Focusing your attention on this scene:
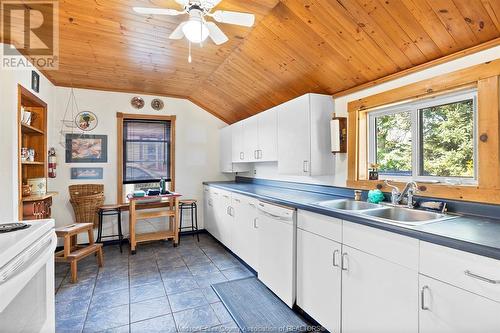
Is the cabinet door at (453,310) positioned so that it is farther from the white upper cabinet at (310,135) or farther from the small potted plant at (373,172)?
the white upper cabinet at (310,135)

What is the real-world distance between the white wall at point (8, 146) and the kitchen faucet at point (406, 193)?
328 centimetres

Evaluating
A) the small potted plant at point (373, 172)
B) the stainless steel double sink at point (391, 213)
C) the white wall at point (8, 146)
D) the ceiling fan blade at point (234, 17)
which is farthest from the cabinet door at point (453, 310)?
the white wall at point (8, 146)

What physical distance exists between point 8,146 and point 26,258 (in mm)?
1953

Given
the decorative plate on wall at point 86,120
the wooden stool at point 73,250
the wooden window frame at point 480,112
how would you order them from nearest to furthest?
the wooden window frame at point 480,112, the wooden stool at point 73,250, the decorative plate on wall at point 86,120

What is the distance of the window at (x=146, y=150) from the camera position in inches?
173

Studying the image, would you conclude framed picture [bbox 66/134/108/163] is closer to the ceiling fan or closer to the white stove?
the ceiling fan

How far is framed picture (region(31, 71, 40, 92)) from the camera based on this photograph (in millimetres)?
2953

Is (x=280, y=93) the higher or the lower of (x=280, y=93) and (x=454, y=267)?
the higher

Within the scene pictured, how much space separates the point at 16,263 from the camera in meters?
0.95

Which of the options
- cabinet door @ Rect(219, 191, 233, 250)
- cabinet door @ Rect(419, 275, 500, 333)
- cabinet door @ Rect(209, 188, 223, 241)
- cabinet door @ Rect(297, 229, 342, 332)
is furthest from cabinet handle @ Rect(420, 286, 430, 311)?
cabinet door @ Rect(209, 188, 223, 241)

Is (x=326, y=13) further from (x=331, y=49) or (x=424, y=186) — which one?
(x=424, y=186)

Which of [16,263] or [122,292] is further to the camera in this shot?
[122,292]

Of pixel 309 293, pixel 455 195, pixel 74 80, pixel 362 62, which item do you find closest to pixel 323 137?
pixel 362 62

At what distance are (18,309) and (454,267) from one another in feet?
5.84
